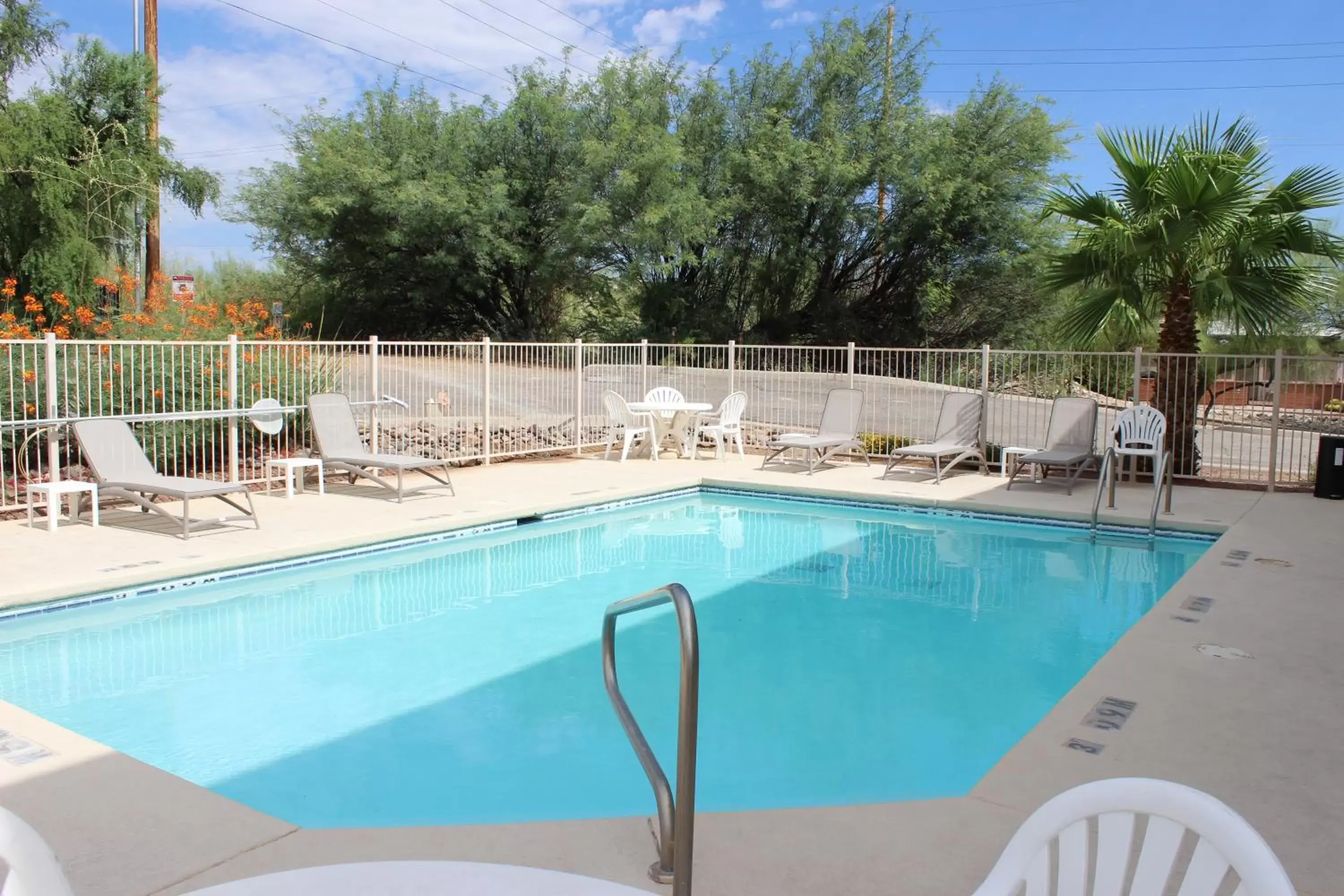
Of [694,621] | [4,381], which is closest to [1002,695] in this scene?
[694,621]

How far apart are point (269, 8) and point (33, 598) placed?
55.3ft

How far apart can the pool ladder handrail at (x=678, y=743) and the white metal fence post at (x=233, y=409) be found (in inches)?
296

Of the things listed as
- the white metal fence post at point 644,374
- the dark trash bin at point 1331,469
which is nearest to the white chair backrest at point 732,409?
the white metal fence post at point 644,374

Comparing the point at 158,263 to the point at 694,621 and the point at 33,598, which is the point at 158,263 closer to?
the point at 33,598

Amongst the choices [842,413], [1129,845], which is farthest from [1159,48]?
[1129,845]

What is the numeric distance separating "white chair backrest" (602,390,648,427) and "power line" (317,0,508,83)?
1260cm

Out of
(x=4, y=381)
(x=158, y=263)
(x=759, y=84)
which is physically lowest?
(x=4, y=381)

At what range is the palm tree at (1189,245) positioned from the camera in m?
10.1

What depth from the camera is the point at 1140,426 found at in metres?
10.2

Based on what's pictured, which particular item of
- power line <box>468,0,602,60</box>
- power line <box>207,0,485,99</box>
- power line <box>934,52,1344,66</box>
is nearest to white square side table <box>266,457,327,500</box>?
power line <box>207,0,485,99</box>

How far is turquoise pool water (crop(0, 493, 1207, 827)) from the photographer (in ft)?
13.4

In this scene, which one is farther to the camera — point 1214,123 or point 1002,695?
point 1214,123

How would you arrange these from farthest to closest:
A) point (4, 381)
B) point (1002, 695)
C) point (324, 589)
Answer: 1. point (4, 381)
2. point (324, 589)
3. point (1002, 695)

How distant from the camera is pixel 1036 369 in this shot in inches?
485
